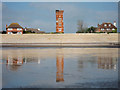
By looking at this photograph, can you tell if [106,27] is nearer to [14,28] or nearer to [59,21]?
[59,21]

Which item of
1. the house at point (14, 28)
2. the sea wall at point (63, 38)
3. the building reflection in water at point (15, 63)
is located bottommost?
the building reflection in water at point (15, 63)

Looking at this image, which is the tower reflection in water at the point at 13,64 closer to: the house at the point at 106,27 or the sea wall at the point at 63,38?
the sea wall at the point at 63,38

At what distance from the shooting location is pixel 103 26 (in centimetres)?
11331

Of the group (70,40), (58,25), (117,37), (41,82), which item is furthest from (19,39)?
(41,82)

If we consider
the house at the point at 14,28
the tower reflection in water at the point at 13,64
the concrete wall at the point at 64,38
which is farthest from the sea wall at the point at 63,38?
the tower reflection in water at the point at 13,64

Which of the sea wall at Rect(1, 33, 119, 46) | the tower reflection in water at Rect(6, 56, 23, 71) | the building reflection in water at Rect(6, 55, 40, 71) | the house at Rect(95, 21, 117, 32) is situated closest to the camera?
the tower reflection in water at Rect(6, 56, 23, 71)

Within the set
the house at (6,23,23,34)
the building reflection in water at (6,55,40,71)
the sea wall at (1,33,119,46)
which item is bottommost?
the building reflection in water at (6,55,40,71)

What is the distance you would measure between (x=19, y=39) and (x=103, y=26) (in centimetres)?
5430

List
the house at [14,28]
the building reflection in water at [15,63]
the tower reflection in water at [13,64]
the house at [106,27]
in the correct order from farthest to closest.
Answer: the house at [106,27] → the house at [14,28] → the building reflection in water at [15,63] → the tower reflection in water at [13,64]

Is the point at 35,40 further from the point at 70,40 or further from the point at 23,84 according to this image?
the point at 23,84

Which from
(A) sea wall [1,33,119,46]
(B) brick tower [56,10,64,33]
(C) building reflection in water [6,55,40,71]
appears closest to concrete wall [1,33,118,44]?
(A) sea wall [1,33,119,46]

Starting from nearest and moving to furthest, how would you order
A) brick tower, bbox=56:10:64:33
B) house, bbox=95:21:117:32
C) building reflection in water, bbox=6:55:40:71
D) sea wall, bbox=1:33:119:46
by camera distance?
building reflection in water, bbox=6:55:40:71
sea wall, bbox=1:33:119:46
brick tower, bbox=56:10:64:33
house, bbox=95:21:117:32

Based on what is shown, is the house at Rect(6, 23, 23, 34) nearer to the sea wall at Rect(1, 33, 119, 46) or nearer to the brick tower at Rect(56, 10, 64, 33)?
the brick tower at Rect(56, 10, 64, 33)

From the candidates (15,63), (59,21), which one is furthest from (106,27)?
(15,63)
